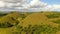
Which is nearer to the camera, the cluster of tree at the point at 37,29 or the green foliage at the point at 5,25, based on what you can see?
the cluster of tree at the point at 37,29

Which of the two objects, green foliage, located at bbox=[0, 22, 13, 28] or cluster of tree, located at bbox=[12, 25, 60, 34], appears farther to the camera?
green foliage, located at bbox=[0, 22, 13, 28]

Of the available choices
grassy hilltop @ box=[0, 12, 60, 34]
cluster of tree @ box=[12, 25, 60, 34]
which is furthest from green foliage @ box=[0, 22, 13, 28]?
cluster of tree @ box=[12, 25, 60, 34]

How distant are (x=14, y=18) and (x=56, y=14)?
225cm

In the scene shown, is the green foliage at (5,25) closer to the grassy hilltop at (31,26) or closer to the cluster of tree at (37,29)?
the grassy hilltop at (31,26)

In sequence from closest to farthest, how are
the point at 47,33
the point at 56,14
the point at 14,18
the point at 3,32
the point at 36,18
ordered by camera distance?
the point at 47,33 → the point at 3,32 → the point at 36,18 → the point at 14,18 → the point at 56,14

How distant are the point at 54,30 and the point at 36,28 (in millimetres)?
666

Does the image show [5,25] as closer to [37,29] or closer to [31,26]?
[31,26]

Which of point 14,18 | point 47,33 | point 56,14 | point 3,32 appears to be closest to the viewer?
point 47,33

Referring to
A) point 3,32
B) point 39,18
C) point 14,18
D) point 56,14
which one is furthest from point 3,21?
point 56,14

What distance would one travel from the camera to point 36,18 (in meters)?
6.34

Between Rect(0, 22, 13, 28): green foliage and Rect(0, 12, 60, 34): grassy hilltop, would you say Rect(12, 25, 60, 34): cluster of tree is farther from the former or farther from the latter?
Rect(0, 22, 13, 28): green foliage

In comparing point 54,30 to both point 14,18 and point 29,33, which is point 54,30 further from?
point 14,18

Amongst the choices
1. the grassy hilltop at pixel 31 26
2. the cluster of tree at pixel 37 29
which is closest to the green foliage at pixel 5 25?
the grassy hilltop at pixel 31 26

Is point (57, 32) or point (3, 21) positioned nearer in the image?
point (57, 32)
